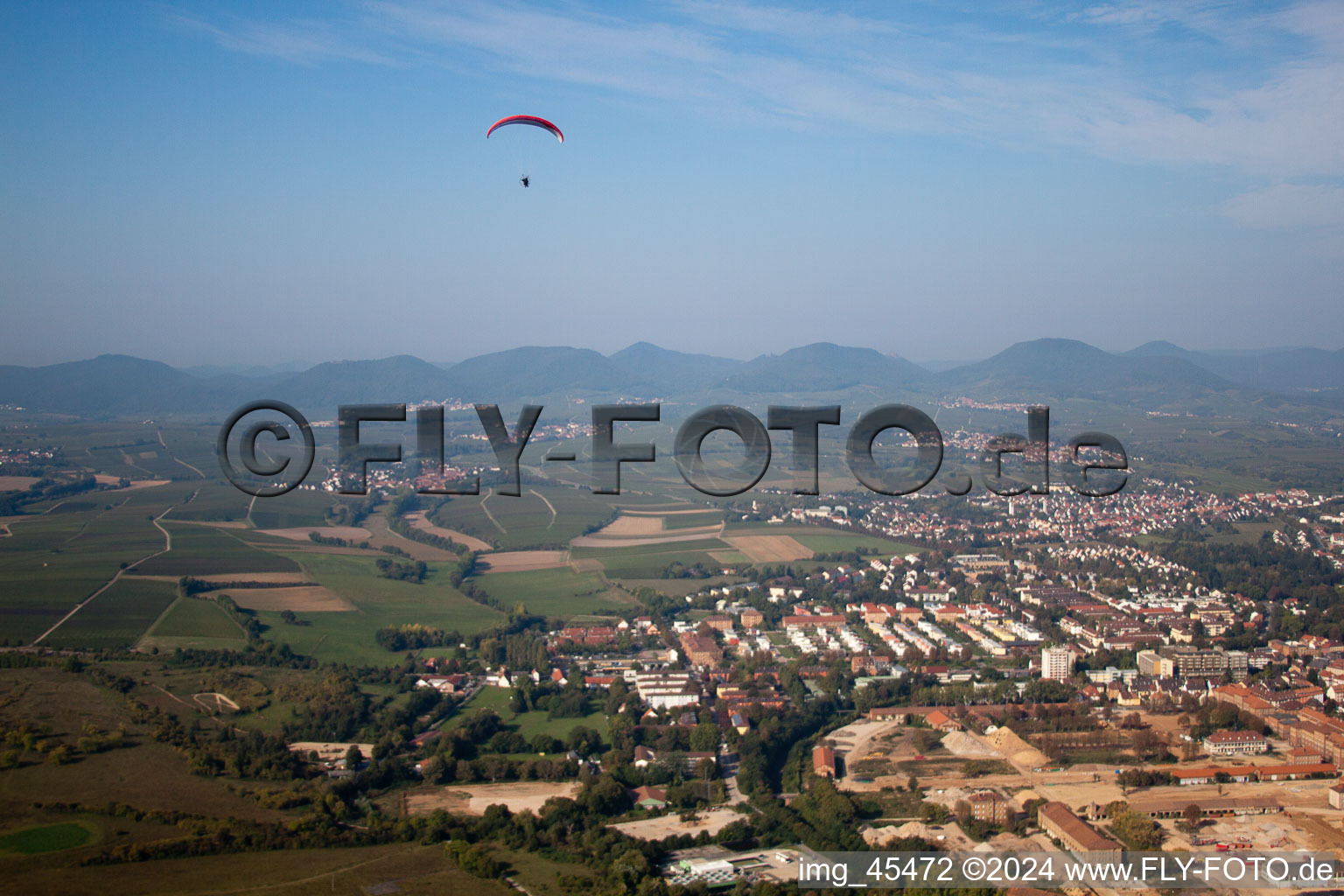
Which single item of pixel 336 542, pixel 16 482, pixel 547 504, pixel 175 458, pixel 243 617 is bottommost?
pixel 243 617

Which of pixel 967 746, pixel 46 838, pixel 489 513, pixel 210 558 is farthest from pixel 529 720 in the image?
pixel 489 513

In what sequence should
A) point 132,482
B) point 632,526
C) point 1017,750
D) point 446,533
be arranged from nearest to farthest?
point 1017,750 < point 446,533 < point 632,526 < point 132,482

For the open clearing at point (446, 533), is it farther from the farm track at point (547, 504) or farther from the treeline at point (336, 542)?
the farm track at point (547, 504)

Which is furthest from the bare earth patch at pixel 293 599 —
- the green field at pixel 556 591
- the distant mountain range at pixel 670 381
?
the distant mountain range at pixel 670 381

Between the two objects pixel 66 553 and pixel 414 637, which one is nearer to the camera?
pixel 414 637

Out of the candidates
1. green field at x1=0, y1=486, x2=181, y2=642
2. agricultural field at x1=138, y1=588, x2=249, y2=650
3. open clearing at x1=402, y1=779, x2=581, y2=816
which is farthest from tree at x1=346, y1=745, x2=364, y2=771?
green field at x1=0, y1=486, x2=181, y2=642

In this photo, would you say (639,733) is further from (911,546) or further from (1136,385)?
(1136,385)

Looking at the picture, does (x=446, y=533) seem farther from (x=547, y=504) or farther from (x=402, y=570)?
(x=402, y=570)
